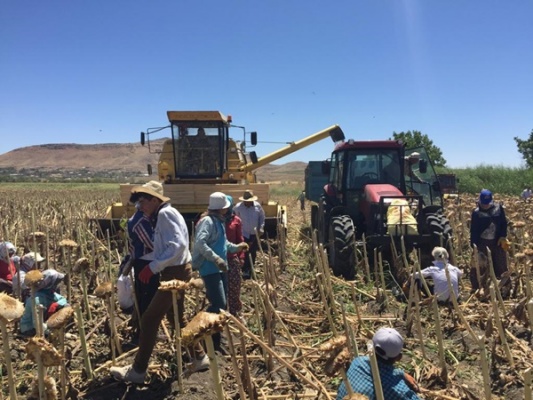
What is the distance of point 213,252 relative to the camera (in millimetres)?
4484

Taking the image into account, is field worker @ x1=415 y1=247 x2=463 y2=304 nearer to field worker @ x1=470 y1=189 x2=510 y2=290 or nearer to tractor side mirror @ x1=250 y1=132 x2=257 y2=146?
field worker @ x1=470 y1=189 x2=510 y2=290

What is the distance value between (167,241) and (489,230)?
462 centimetres

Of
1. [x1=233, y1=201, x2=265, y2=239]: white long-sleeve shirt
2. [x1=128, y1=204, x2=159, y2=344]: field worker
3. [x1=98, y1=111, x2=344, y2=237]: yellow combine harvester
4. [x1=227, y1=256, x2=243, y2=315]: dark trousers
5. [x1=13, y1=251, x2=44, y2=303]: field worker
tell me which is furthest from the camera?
[x1=98, y1=111, x2=344, y2=237]: yellow combine harvester

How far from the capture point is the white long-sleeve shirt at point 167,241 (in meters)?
3.83

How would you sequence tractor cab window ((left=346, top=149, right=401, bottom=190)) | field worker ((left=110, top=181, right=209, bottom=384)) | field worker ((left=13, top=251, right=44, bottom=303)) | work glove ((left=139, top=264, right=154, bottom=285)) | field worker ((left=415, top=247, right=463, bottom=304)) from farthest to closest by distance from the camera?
tractor cab window ((left=346, top=149, right=401, bottom=190)), field worker ((left=415, top=247, right=463, bottom=304)), field worker ((left=13, top=251, right=44, bottom=303)), work glove ((left=139, top=264, right=154, bottom=285)), field worker ((left=110, top=181, right=209, bottom=384))

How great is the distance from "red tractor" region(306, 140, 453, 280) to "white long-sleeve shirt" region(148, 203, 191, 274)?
Answer: 12.2ft

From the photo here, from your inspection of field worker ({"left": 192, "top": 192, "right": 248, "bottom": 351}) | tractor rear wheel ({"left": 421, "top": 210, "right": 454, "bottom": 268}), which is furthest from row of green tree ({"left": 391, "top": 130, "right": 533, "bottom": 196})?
field worker ({"left": 192, "top": 192, "right": 248, "bottom": 351})

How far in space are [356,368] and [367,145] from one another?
614cm

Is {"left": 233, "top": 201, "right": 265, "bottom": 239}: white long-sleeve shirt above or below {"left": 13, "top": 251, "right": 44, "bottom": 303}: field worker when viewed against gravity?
above

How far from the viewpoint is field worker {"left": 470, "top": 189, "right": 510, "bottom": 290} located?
6.52 metres

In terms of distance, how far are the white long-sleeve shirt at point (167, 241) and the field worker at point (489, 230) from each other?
433 cm

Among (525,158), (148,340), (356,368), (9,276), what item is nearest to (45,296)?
(9,276)

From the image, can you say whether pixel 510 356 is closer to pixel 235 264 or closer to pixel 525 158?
pixel 235 264

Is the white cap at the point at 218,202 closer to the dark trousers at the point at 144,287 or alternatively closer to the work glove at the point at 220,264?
the work glove at the point at 220,264
